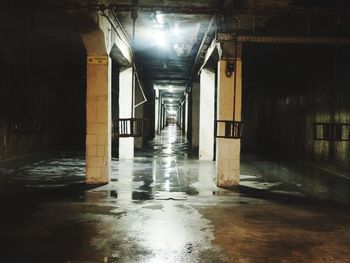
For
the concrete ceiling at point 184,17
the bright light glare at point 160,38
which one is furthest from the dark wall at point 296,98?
the bright light glare at point 160,38

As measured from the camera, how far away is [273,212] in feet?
21.8

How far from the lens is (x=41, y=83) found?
16719 millimetres

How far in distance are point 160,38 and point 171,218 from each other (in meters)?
7.11

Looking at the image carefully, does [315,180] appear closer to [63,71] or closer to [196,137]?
[196,137]

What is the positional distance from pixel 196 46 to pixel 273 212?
25.2 ft

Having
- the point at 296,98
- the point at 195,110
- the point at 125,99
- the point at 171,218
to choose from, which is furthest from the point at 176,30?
the point at 195,110

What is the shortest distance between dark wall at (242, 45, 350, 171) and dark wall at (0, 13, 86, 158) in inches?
269

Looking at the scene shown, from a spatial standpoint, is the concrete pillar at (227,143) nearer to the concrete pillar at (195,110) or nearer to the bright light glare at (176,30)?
the bright light glare at (176,30)

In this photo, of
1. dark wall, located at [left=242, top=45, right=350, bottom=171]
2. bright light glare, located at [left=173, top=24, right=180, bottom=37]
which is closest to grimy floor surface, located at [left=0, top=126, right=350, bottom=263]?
dark wall, located at [left=242, top=45, right=350, bottom=171]

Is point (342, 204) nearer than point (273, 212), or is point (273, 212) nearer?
point (273, 212)

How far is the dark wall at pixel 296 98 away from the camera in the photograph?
11.4 m

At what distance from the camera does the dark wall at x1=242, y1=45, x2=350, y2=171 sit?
1138 centimetres

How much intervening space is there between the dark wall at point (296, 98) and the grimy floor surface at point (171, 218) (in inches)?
91.6

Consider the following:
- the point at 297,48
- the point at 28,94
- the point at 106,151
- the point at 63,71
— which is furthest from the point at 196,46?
the point at 63,71
